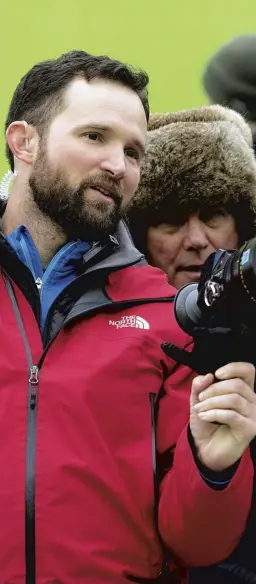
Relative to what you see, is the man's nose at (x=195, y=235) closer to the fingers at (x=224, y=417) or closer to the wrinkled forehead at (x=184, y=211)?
the wrinkled forehead at (x=184, y=211)

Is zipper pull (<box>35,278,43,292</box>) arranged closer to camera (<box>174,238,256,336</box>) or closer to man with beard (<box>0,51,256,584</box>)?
man with beard (<box>0,51,256,584</box>)

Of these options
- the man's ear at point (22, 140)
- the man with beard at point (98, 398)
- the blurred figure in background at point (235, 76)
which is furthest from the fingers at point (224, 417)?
the blurred figure in background at point (235, 76)

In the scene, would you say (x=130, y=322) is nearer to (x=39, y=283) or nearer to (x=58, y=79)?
(x=39, y=283)

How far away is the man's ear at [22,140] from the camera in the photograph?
2088mm

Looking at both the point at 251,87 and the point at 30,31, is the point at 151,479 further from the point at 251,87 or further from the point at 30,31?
the point at 30,31

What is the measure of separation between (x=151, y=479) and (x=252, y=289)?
0.49 metres

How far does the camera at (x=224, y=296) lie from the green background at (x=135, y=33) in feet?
6.99

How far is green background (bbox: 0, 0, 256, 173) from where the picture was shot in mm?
3561

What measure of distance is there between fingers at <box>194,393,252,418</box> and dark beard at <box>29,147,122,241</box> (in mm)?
569

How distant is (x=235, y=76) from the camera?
2.98 m

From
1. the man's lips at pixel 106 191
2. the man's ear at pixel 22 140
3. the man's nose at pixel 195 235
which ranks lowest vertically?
the man's nose at pixel 195 235

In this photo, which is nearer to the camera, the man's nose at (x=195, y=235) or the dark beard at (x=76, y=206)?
the dark beard at (x=76, y=206)

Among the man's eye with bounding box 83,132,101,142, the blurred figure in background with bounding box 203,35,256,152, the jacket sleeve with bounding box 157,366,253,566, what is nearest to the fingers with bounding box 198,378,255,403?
the jacket sleeve with bounding box 157,366,253,566

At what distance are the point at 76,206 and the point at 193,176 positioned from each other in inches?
20.7
